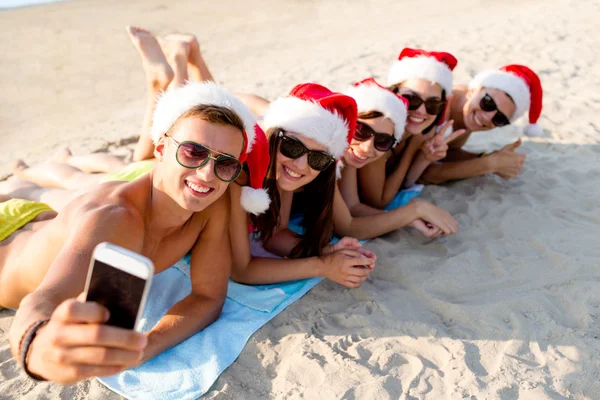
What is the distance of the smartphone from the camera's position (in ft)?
4.72

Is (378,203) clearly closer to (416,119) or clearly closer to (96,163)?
(416,119)

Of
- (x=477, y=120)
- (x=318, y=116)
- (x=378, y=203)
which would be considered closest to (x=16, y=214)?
(x=318, y=116)

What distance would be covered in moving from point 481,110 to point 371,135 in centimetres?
167

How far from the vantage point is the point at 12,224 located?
11.1 ft

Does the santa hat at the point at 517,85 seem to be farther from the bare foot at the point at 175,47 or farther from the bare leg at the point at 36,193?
the bare leg at the point at 36,193

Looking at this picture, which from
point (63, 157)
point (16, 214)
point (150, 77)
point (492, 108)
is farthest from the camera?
point (63, 157)

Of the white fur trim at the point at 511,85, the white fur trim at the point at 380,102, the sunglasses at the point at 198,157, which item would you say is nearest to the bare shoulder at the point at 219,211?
the sunglasses at the point at 198,157

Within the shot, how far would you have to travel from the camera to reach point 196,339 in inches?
127

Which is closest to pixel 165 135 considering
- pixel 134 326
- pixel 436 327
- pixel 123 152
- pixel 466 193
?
pixel 134 326

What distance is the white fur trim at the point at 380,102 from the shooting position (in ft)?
13.1

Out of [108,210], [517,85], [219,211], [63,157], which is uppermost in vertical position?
[108,210]

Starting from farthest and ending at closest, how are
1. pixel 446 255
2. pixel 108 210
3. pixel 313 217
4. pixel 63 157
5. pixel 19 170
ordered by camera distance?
pixel 63 157 → pixel 19 170 → pixel 446 255 → pixel 313 217 → pixel 108 210

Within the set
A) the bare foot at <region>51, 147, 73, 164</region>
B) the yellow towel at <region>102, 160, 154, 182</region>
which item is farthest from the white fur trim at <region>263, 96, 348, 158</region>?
the bare foot at <region>51, 147, 73, 164</region>

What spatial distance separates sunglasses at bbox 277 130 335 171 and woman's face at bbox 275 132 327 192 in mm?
19
